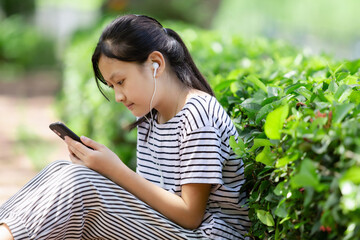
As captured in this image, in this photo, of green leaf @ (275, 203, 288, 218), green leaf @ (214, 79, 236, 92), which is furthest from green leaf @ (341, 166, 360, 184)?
green leaf @ (214, 79, 236, 92)

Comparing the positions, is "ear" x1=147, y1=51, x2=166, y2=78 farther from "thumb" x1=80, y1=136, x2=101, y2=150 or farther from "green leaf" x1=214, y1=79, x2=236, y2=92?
"green leaf" x1=214, y1=79, x2=236, y2=92

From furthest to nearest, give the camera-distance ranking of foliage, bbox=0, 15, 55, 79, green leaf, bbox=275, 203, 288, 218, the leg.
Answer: foliage, bbox=0, 15, 55, 79
the leg
green leaf, bbox=275, 203, 288, 218

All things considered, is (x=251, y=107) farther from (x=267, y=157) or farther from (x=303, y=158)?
(x=303, y=158)

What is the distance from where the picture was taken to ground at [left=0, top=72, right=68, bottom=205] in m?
5.67

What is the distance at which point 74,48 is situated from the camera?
9109mm

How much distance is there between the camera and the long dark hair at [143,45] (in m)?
2.42

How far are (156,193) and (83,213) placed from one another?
299mm

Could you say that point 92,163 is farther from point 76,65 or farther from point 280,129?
point 76,65

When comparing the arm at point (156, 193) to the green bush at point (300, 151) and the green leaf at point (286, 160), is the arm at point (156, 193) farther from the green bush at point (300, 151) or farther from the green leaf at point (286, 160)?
the green leaf at point (286, 160)

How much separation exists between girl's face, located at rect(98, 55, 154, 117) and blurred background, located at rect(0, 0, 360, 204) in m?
0.86

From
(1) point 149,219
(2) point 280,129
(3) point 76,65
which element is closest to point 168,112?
(1) point 149,219

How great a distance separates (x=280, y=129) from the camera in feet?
6.09

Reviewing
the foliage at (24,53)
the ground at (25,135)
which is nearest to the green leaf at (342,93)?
the ground at (25,135)

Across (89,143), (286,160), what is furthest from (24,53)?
(286,160)
